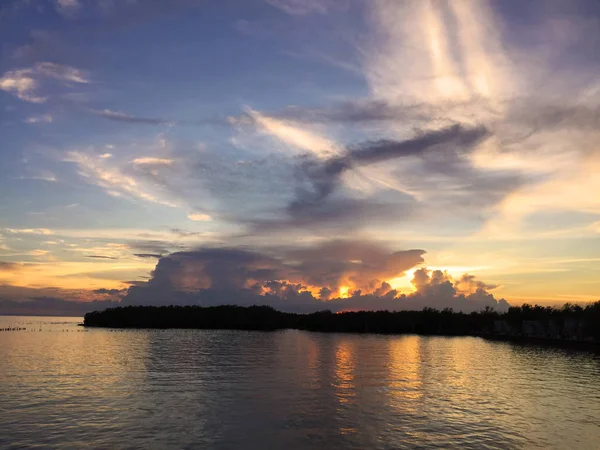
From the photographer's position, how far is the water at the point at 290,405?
125ft

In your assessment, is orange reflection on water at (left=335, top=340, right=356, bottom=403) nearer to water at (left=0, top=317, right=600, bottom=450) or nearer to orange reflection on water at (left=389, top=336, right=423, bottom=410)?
water at (left=0, top=317, right=600, bottom=450)

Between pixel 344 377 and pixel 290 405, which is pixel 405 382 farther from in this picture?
pixel 290 405

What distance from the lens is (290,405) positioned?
167ft

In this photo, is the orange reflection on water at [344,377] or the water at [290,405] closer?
the water at [290,405]

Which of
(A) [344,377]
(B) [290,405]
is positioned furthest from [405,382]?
(B) [290,405]

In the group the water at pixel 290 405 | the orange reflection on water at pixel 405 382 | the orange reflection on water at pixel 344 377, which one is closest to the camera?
the water at pixel 290 405

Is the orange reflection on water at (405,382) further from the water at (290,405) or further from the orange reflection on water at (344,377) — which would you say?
the orange reflection on water at (344,377)

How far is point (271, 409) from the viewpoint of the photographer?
159 ft

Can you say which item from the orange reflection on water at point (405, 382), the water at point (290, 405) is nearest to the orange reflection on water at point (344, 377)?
the water at point (290, 405)

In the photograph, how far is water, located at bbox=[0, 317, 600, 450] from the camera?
125ft

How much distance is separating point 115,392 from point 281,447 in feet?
100

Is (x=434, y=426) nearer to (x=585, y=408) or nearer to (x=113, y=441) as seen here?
(x=585, y=408)

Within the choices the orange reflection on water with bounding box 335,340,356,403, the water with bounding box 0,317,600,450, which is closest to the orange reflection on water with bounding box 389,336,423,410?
the water with bounding box 0,317,600,450

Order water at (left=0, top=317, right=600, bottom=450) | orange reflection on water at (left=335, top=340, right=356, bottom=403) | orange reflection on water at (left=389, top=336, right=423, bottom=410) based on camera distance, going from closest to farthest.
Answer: water at (left=0, top=317, right=600, bottom=450)
orange reflection on water at (left=389, top=336, right=423, bottom=410)
orange reflection on water at (left=335, top=340, right=356, bottom=403)
